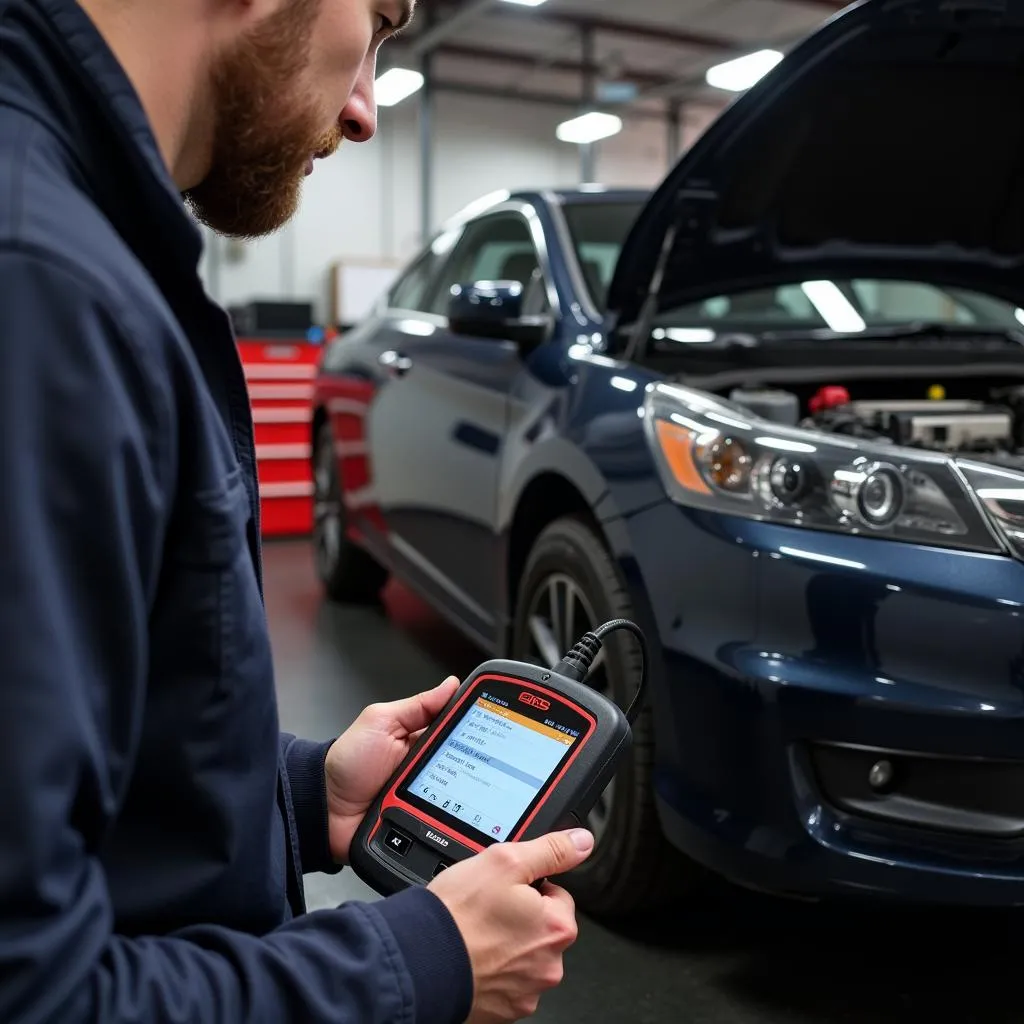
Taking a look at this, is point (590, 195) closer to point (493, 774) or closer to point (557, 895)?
point (493, 774)

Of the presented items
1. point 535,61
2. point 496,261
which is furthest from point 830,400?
point 535,61

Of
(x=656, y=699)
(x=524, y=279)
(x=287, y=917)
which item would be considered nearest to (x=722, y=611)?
(x=656, y=699)

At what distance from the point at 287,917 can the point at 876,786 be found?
945 millimetres

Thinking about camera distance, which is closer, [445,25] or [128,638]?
[128,638]

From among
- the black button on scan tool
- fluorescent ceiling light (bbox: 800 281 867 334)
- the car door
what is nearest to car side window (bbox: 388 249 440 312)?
the car door

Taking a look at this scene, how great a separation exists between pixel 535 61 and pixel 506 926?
11.2 m

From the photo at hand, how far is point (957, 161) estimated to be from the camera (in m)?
2.10

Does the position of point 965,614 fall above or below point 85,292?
below

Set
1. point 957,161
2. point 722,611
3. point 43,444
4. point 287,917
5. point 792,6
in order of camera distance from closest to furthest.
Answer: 1. point 43,444
2. point 287,917
3. point 722,611
4. point 957,161
5. point 792,6

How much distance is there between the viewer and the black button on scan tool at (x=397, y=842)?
33.3 inches

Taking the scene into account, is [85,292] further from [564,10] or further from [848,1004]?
[564,10]

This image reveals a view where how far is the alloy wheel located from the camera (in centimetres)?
177

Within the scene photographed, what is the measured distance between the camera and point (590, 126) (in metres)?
10.0

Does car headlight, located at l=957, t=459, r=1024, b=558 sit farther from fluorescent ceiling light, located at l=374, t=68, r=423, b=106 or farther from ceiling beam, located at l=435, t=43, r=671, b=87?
ceiling beam, located at l=435, t=43, r=671, b=87
